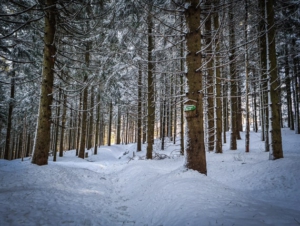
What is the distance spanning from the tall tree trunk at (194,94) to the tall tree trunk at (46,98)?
5.48m

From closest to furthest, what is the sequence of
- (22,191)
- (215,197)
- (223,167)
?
1. (215,197)
2. (22,191)
3. (223,167)

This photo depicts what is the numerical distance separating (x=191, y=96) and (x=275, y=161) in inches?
198

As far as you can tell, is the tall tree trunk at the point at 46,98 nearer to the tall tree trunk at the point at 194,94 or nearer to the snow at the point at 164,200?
the snow at the point at 164,200

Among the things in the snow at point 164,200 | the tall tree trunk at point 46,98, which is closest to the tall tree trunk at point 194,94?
the snow at point 164,200

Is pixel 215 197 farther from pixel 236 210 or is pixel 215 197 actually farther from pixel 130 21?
pixel 130 21

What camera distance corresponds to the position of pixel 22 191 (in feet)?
12.6

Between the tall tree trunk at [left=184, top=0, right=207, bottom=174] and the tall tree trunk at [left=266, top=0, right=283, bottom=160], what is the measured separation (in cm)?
450

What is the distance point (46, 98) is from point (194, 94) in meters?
5.99

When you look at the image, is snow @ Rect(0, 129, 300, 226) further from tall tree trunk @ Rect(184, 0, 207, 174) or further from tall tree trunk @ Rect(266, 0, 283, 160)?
tall tree trunk @ Rect(266, 0, 283, 160)

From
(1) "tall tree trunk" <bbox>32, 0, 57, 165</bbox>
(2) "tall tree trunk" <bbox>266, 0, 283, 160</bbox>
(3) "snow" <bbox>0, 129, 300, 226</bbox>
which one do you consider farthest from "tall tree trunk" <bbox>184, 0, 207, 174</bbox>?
(1) "tall tree trunk" <bbox>32, 0, 57, 165</bbox>

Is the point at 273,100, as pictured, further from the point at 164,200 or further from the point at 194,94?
the point at 164,200

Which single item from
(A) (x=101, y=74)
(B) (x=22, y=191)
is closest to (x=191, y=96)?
(B) (x=22, y=191)

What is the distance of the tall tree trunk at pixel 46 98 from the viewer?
20.5 feet

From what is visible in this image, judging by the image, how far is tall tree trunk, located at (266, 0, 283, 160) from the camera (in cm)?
670
